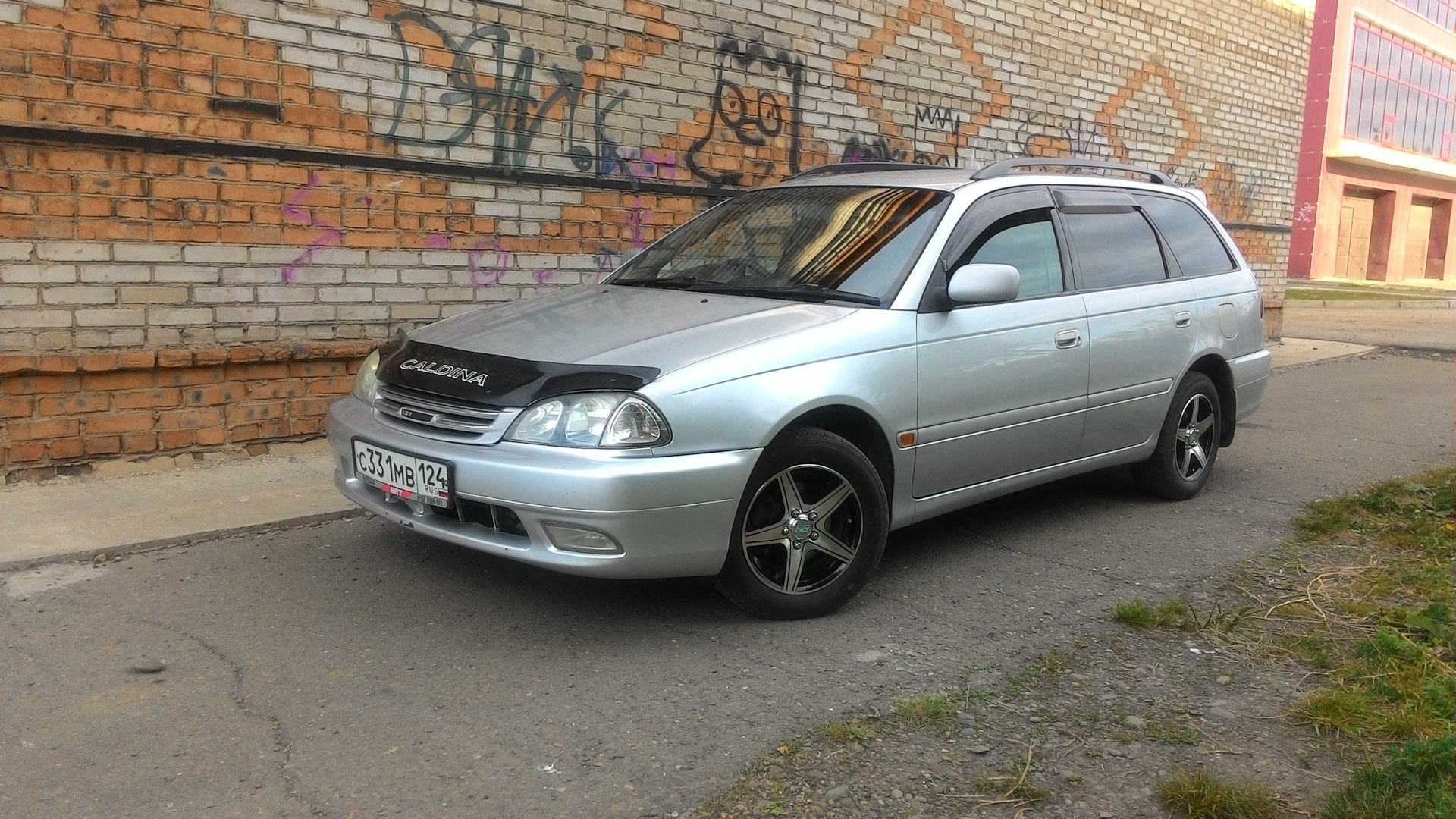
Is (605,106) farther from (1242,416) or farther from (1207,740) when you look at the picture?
(1207,740)

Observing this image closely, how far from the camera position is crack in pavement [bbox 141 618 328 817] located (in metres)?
2.82

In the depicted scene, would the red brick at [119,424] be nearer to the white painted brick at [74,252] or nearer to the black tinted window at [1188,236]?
the white painted brick at [74,252]

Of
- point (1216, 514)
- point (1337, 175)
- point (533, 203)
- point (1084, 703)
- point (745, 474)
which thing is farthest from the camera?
point (1337, 175)

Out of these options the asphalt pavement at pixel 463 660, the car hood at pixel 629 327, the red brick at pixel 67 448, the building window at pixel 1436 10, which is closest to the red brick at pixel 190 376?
the red brick at pixel 67 448

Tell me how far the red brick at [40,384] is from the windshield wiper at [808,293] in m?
3.21

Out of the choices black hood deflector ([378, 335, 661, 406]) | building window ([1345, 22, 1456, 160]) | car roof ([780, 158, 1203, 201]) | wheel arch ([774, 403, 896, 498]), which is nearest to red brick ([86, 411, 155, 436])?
black hood deflector ([378, 335, 661, 406])

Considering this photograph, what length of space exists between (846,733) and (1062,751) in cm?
57

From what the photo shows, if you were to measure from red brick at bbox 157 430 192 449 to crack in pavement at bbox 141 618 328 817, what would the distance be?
6.95 feet

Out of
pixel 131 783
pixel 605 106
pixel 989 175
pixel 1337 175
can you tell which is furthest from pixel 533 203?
pixel 1337 175

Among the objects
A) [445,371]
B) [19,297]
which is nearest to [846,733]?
[445,371]

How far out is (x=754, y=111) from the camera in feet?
28.2

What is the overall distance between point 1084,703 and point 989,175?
241 centimetres

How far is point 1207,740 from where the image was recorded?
126 inches

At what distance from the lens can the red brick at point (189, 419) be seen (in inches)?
231
